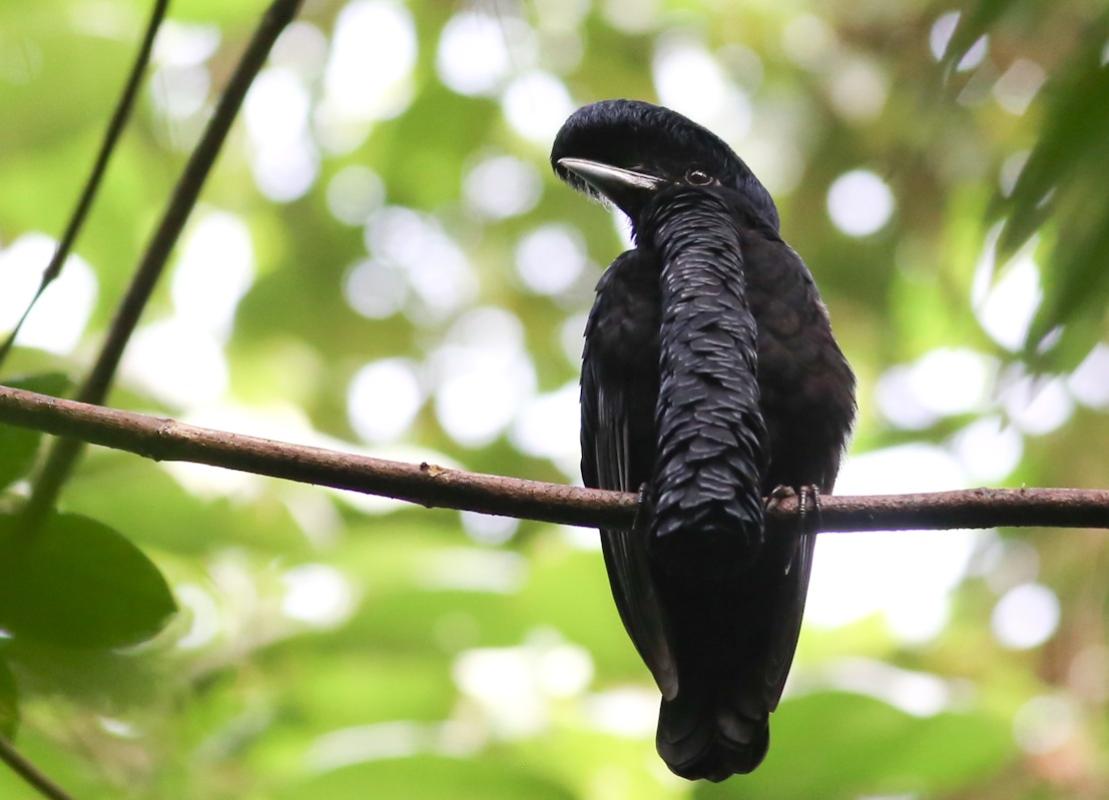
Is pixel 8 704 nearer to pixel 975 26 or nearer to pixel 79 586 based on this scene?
pixel 79 586

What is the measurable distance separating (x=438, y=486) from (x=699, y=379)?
2.56 ft

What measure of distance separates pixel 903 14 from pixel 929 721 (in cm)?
479

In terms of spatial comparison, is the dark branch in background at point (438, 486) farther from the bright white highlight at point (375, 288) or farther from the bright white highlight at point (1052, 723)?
the bright white highlight at point (375, 288)

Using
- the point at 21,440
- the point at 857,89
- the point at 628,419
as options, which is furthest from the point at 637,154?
the point at 857,89

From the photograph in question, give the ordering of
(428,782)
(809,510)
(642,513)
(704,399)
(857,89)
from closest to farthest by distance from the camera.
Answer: (642,513)
(809,510)
(704,399)
(428,782)
(857,89)

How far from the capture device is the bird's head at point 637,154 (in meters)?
3.52

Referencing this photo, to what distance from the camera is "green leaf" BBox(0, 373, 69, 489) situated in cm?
190

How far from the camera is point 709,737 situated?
119 inches

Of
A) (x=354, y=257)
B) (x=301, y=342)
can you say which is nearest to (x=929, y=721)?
(x=301, y=342)

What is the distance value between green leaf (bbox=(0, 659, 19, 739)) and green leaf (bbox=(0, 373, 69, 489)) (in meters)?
0.27

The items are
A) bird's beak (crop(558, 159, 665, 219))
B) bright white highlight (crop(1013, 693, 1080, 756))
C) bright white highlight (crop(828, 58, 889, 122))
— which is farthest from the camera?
bright white highlight (crop(828, 58, 889, 122))

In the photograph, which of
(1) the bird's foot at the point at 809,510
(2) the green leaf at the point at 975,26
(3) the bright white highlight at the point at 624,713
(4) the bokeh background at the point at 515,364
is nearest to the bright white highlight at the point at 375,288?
(4) the bokeh background at the point at 515,364

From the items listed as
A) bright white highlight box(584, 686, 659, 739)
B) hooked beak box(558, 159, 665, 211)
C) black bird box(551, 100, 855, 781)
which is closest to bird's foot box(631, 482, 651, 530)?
black bird box(551, 100, 855, 781)

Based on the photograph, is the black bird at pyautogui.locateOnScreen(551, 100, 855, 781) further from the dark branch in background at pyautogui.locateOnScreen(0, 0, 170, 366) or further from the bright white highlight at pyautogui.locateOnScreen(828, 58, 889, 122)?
the bright white highlight at pyautogui.locateOnScreen(828, 58, 889, 122)
